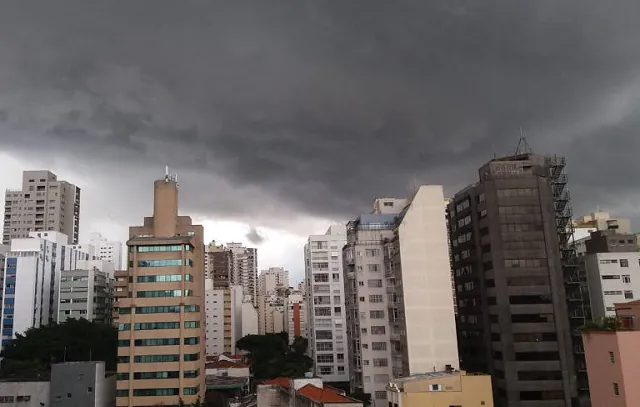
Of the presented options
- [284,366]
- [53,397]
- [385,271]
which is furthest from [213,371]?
[385,271]

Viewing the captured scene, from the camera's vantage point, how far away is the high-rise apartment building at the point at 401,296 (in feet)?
197

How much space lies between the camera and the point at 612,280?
7169cm

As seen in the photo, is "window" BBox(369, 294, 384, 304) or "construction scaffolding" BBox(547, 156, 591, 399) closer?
"construction scaffolding" BBox(547, 156, 591, 399)

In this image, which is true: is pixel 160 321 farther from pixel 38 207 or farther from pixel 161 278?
pixel 38 207

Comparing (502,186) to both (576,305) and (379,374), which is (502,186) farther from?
(379,374)

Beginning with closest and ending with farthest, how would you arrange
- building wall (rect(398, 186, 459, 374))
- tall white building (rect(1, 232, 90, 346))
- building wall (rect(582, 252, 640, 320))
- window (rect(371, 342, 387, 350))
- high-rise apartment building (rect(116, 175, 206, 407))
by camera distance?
1. building wall (rect(398, 186, 459, 374))
2. high-rise apartment building (rect(116, 175, 206, 407))
3. window (rect(371, 342, 387, 350))
4. building wall (rect(582, 252, 640, 320))
5. tall white building (rect(1, 232, 90, 346))

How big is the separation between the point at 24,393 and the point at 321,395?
37.1 m

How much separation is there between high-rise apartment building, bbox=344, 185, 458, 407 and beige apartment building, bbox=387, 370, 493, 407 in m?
12.2

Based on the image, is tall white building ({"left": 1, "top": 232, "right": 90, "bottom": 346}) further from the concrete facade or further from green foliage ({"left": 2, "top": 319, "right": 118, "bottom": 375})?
the concrete facade

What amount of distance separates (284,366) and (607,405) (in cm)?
7545

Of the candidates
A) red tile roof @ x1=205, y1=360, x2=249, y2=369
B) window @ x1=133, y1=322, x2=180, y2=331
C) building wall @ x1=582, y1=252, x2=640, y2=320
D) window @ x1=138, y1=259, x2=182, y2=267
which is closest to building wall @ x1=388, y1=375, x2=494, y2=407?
window @ x1=133, y1=322, x2=180, y2=331

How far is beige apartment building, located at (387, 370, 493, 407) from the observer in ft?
136

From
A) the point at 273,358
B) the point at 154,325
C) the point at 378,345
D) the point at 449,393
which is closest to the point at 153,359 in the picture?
the point at 154,325

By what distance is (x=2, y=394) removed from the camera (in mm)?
58688
